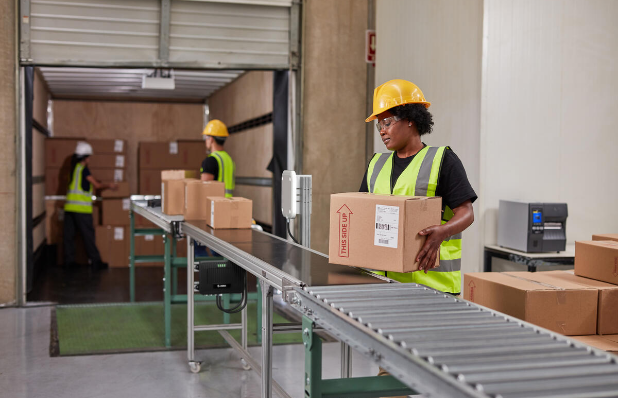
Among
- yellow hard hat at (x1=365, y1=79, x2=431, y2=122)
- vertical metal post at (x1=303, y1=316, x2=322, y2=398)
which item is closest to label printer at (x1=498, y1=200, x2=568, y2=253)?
yellow hard hat at (x1=365, y1=79, x2=431, y2=122)

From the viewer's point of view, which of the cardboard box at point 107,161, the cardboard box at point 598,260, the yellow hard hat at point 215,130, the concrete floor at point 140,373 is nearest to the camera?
the cardboard box at point 598,260

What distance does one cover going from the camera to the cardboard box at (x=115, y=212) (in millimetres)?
9445

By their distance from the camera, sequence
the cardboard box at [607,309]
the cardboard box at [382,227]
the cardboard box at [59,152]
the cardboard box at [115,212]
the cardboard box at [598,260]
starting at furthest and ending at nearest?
the cardboard box at [59,152], the cardboard box at [115,212], the cardboard box at [598,260], the cardboard box at [607,309], the cardboard box at [382,227]

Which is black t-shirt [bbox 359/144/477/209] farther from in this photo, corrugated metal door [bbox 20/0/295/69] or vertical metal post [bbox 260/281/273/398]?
corrugated metal door [bbox 20/0/295/69]

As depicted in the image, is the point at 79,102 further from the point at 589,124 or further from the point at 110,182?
the point at 589,124

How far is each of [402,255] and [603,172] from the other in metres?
3.31

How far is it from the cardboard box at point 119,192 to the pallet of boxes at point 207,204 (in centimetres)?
465

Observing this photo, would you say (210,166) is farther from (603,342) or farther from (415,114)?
(603,342)

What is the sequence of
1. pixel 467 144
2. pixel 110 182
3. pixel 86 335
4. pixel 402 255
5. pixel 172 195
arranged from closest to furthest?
pixel 402 255
pixel 467 144
pixel 172 195
pixel 86 335
pixel 110 182

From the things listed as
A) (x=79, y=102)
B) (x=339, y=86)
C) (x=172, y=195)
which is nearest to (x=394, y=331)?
(x=172, y=195)

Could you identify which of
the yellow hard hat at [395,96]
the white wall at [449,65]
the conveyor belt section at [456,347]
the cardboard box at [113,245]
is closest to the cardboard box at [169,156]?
the cardboard box at [113,245]

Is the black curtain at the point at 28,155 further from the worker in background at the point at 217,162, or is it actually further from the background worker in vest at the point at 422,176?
the background worker in vest at the point at 422,176

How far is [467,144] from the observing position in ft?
15.7

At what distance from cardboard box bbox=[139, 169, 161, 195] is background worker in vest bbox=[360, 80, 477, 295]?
320 inches
